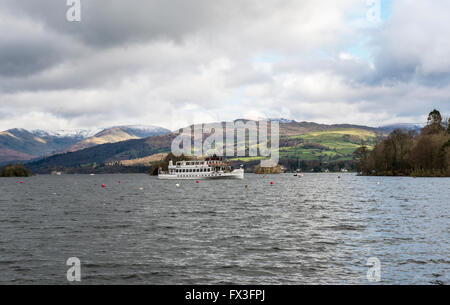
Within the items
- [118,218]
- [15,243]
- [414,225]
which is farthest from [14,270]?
[414,225]

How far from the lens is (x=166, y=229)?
4612cm

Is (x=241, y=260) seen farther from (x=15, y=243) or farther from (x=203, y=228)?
(x=15, y=243)

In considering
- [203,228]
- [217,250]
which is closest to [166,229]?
[203,228]

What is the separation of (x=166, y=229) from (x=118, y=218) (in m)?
14.3

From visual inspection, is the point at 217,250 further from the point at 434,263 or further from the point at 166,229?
the point at 434,263

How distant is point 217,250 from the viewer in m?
33.8

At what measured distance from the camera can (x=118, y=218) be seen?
57.5 m

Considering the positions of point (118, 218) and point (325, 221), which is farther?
point (118, 218)
